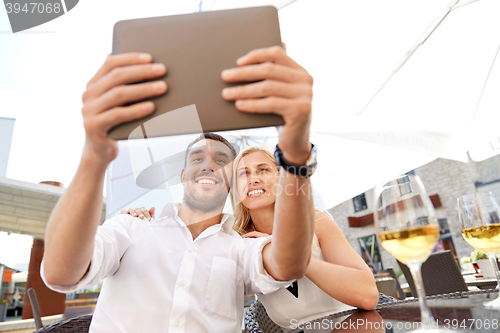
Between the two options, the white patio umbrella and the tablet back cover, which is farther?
the white patio umbrella

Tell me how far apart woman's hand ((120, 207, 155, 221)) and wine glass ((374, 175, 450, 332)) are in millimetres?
1048

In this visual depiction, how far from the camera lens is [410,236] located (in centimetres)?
58

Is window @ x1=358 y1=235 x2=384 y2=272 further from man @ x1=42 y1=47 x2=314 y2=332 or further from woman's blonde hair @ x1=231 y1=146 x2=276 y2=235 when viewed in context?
man @ x1=42 y1=47 x2=314 y2=332

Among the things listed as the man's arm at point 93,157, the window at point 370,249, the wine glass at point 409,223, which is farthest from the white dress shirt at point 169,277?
the window at point 370,249

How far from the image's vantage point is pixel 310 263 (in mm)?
1105

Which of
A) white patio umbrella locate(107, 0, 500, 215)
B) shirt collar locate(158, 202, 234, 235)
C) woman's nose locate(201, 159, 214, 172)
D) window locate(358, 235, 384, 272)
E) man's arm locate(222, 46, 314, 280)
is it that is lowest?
window locate(358, 235, 384, 272)

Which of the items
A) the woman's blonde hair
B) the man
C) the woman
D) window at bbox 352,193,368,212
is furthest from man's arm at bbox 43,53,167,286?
window at bbox 352,193,368,212

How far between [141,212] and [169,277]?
36 cm

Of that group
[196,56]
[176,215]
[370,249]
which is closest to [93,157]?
[196,56]

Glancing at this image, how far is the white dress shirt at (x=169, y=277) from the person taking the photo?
3.41ft

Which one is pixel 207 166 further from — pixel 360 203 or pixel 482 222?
pixel 360 203

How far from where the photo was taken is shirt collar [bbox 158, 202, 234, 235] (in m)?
1.40

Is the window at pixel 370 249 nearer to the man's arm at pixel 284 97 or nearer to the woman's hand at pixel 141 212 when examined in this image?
the woman's hand at pixel 141 212

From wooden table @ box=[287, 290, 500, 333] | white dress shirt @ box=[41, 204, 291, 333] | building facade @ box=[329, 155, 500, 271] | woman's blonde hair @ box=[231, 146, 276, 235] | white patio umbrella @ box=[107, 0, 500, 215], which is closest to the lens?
wooden table @ box=[287, 290, 500, 333]
